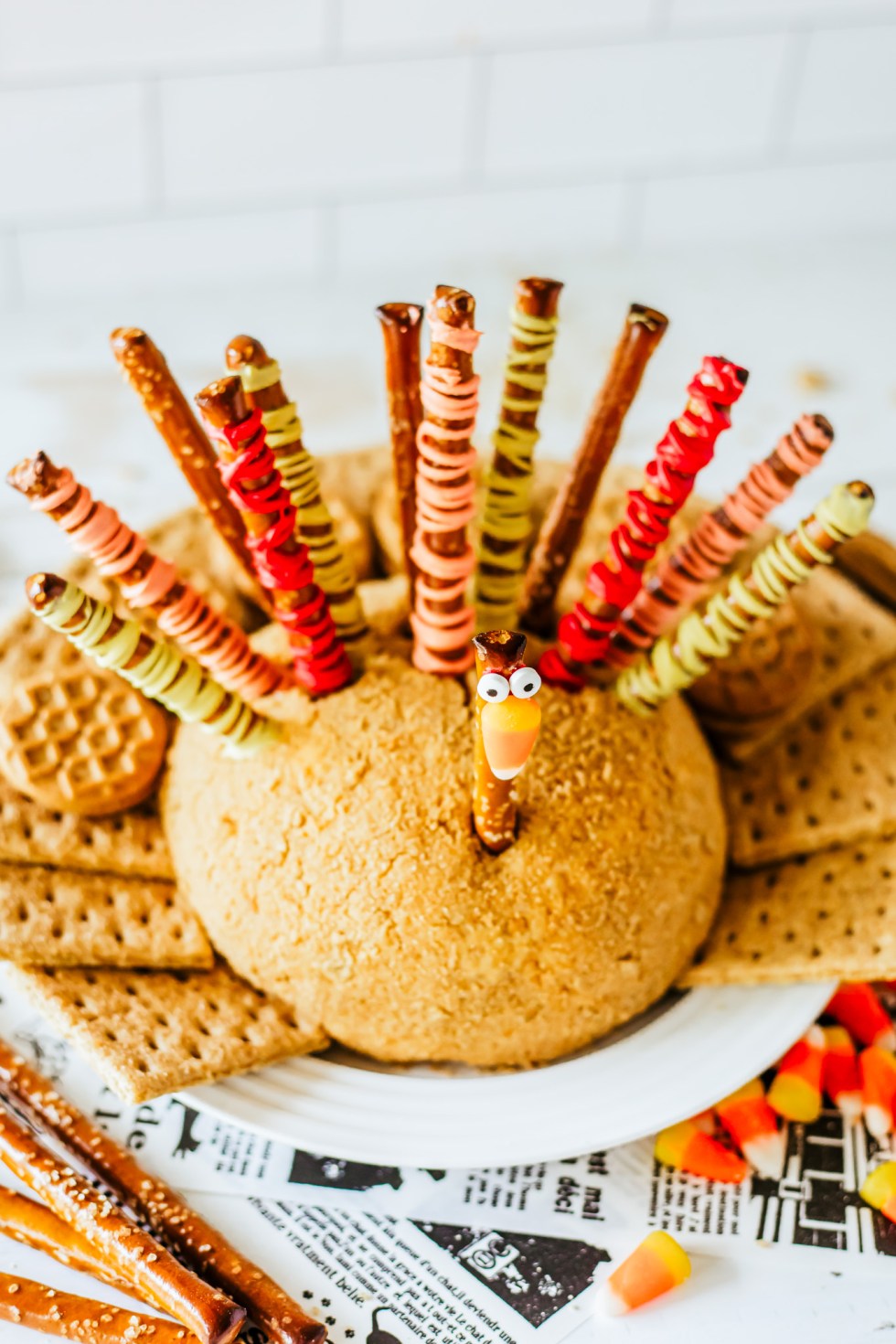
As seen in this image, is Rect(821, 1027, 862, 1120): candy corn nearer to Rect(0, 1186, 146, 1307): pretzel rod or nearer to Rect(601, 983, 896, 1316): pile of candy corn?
Rect(601, 983, 896, 1316): pile of candy corn

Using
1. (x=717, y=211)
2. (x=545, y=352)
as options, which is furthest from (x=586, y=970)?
(x=717, y=211)

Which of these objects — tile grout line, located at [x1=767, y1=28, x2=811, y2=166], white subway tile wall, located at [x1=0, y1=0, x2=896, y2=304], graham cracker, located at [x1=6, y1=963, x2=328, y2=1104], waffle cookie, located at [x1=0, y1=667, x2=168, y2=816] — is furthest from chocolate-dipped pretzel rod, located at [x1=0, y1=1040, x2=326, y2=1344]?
tile grout line, located at [x1=767, y1=28, x2=811, y2=166]

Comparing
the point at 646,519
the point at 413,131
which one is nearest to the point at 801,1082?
the point at 646,519

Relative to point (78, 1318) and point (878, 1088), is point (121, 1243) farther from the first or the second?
point (878, 1088)

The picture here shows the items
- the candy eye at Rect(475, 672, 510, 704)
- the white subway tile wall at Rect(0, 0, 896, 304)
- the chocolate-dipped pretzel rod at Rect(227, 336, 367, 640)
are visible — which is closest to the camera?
the candy eye at Rect(475, 672, 510, 704)

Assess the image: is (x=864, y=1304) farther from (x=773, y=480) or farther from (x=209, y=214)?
(x=209, y=214)
